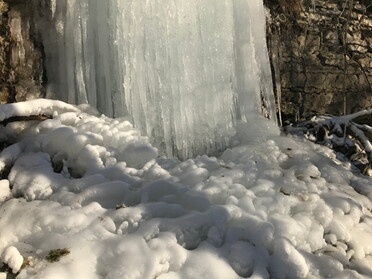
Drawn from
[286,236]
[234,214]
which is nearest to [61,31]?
[234,214]

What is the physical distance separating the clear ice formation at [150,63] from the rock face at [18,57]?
0.26ft

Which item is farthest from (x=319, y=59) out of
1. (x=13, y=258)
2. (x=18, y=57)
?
(x=13, y=258)

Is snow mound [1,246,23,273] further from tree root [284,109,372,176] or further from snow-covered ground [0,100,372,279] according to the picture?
tree root [284,109,372,176]

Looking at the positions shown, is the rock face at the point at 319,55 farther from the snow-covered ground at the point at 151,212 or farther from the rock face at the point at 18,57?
the rock face at the point at 18,57

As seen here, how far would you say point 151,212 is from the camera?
232 centimetres

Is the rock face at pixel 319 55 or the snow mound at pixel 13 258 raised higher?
the rock face at pixel 319 55

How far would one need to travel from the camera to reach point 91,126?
117 inches

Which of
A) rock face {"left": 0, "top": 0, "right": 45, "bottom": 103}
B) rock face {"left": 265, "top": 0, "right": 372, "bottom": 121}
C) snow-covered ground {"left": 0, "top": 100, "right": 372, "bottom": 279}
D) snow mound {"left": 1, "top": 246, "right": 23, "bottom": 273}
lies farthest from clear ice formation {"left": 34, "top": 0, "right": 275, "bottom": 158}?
rock face {"left": 265, "top": 0, "right": 372, "bottom": 121}

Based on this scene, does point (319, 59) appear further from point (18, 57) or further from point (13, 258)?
point (13, 258)

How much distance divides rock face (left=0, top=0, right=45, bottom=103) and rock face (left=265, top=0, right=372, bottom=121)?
121 inches

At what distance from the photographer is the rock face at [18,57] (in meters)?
3.34

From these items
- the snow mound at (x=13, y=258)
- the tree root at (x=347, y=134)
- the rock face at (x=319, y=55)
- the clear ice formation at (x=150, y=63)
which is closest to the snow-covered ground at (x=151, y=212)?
the snow mound at (x=13, y=258)

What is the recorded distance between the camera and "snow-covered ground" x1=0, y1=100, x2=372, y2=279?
2006 mm

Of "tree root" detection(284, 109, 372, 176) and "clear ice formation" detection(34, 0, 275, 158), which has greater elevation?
"clear ice formation" detection(34, 0, 275, 158)
